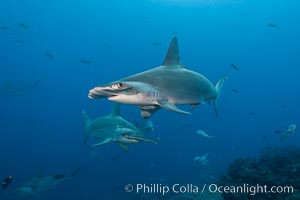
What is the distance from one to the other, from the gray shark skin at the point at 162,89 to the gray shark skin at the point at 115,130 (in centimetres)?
120

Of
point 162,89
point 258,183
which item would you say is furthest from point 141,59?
point 162,89

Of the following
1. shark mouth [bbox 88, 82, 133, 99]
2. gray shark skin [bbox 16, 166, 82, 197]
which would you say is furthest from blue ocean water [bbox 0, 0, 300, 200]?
shark mouth [bbox 88, 82, 133, 99]

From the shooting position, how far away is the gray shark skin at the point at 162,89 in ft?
13.1

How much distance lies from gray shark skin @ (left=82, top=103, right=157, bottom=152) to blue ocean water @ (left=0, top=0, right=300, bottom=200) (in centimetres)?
3808

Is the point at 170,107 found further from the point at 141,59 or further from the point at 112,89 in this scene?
the point at 141,59

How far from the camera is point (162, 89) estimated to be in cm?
476

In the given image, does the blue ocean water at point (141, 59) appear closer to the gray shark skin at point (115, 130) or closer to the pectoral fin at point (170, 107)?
the gray shark skin at point (115, 130)

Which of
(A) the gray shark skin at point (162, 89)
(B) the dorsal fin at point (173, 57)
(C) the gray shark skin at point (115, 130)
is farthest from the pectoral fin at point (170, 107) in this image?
(C) the gray shark skin at point (115, 130)

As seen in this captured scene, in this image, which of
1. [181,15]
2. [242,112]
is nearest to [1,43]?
[181,15]

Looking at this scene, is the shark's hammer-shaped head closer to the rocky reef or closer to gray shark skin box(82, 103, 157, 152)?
gray shark skin box(82, 103, 157, 152)

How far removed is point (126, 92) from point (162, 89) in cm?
95

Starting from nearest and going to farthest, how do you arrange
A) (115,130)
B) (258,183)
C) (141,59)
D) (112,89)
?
(112,89) < (115,130) < (258,183) < (141,59)

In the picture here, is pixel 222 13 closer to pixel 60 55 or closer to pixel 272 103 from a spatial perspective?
pixel 272 103

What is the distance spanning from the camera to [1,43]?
93938 millimetres
